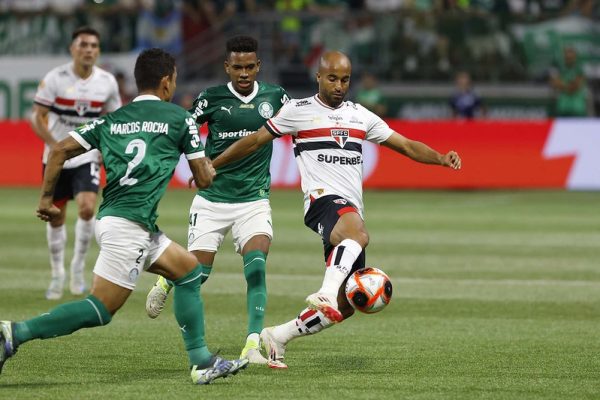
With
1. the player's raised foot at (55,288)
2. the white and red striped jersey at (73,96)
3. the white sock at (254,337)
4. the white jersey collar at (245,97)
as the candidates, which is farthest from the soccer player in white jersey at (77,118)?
the white sock at (254,337)

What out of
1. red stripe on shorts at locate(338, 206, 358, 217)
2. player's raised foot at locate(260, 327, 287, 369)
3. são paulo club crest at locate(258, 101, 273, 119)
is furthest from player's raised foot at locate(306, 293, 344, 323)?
são paulo club crest at locate(258, 101, 273, 119)

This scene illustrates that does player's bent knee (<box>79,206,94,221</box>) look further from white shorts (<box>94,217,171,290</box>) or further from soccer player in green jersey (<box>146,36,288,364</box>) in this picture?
white shorts (<box>94,217,171,290</box>)

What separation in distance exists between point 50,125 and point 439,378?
21.5 feet

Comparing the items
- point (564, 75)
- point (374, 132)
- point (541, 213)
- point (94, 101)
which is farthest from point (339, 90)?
point (564, 75)

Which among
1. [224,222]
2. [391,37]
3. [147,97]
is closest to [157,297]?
[224,222]

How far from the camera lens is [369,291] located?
848 centimetres

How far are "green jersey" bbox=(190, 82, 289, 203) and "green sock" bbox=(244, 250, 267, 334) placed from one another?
0.60m

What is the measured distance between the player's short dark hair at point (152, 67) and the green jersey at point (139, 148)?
11cm

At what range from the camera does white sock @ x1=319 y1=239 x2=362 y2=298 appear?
8.45m

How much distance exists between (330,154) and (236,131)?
1.08 meters

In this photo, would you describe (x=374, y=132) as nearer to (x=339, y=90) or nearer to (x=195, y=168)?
(x=339, y=90)

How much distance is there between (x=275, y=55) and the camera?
104 ft

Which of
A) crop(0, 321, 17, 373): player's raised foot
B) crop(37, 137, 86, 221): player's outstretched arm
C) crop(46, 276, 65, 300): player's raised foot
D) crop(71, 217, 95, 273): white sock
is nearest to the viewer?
crop(0, 321, 17, 373): player's raised foot

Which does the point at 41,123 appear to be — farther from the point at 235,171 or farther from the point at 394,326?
the point at 394,326
